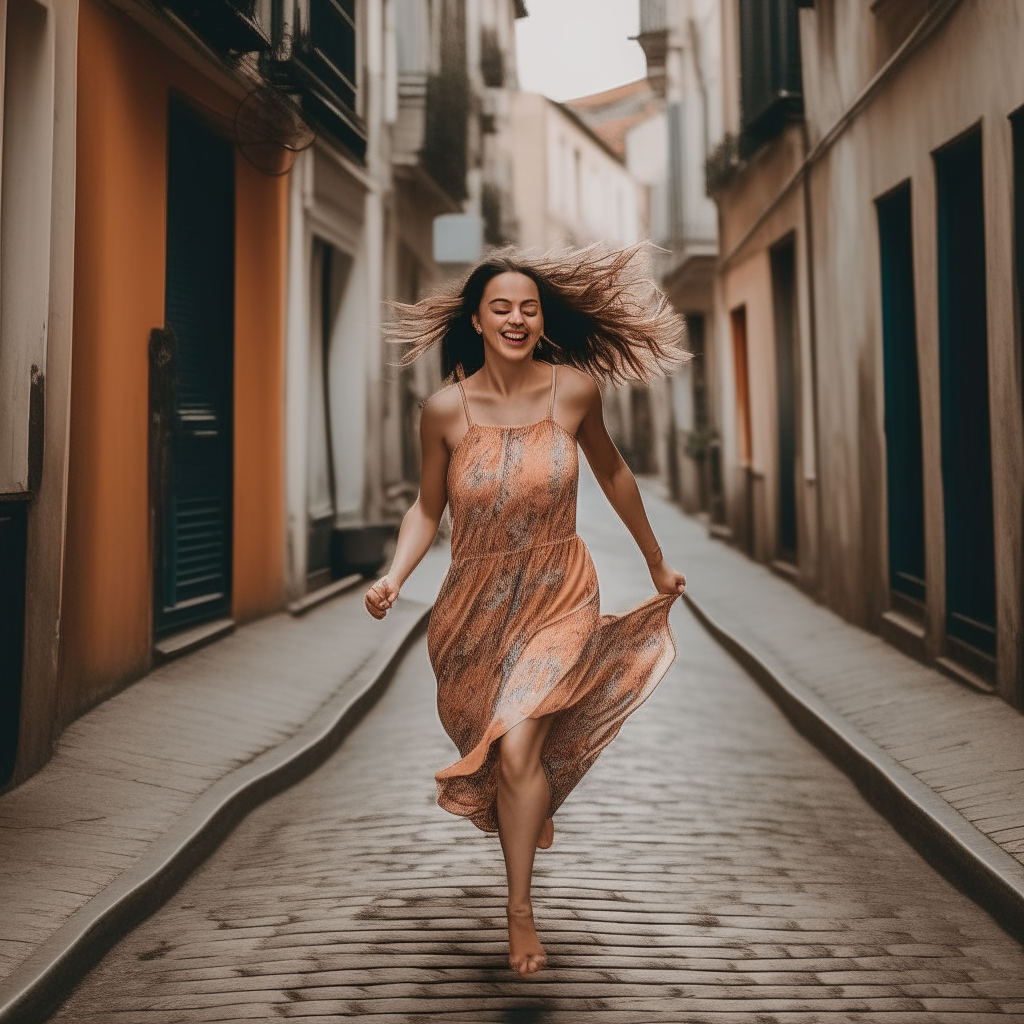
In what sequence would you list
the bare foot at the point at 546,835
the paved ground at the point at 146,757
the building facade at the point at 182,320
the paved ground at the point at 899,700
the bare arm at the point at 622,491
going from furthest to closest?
the building facade at the point at 182,320 < the paved ground at the point at 899,700 < the paved ground at the point at 146,757 < the bare foot at the point at 546,835 < the bare arm at the point at 622,491

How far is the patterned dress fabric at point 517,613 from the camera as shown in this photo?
4.73 metres

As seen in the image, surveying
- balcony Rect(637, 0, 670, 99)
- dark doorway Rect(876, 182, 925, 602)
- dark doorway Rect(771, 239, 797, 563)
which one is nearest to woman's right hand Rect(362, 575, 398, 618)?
dark doorway Rect(876, 182, 925, 602)

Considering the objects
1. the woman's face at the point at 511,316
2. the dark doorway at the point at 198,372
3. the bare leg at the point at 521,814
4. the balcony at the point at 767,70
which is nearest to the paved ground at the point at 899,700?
the bare leg at the point at 521,814

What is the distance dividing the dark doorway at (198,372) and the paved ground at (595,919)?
337 cm

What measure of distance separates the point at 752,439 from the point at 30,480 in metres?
13.7

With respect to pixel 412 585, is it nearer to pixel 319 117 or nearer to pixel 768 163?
pixel 319 117

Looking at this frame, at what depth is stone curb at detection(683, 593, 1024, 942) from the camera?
208 inches

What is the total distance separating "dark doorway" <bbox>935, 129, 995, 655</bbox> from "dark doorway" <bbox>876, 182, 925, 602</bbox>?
1.42m

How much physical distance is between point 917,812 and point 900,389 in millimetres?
5714

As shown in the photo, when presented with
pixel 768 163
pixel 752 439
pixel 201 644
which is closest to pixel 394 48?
pixel 768 163

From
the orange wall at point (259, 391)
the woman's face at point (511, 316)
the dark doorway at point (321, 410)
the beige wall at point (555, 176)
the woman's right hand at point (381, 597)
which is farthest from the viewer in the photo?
the beige wall at point (555, 176)

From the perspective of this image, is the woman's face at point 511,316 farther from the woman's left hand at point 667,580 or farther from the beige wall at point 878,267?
the beige wall at point 878,267

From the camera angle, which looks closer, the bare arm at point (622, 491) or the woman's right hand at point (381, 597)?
the woman's right hand at point (381, 597)

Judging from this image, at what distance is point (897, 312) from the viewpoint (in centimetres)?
1161
